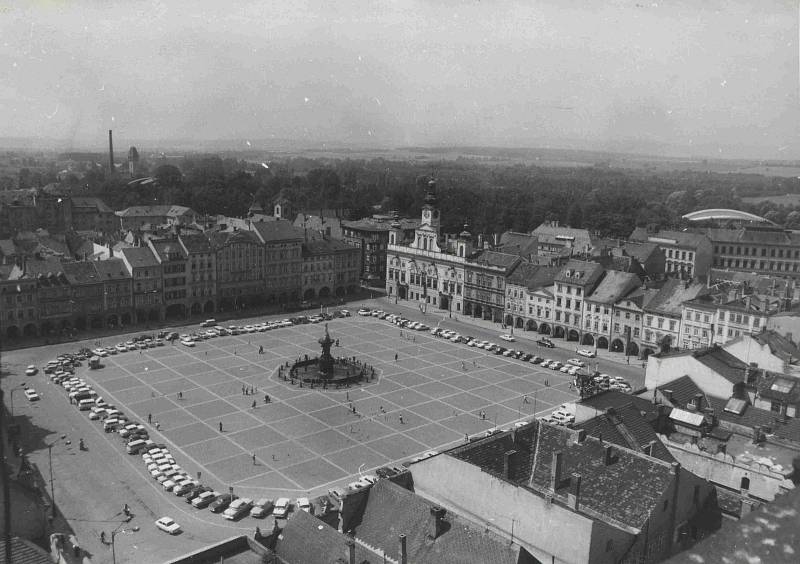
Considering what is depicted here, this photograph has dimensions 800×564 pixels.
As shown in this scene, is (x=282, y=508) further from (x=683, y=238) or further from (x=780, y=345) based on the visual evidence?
(x=683, y=238)

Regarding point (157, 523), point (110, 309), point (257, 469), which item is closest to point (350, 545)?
point (157, 523)

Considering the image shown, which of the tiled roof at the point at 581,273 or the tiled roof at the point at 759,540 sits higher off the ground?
the tiled roof at the point at 759,540

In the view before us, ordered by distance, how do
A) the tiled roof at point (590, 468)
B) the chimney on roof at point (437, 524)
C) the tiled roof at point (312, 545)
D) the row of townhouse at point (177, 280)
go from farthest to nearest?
the row of townhouse at point (177, 280) → the tiled roof at point (590, 468) → the chimney on roof at point (437, 524) → the tiled roof at point (312, 545)

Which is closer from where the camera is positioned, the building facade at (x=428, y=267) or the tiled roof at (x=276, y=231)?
the building facade at (x=428, y=267)

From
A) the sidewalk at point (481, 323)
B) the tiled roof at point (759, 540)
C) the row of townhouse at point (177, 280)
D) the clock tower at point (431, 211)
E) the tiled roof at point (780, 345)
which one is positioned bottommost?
the sidewalk at point (481, 323)

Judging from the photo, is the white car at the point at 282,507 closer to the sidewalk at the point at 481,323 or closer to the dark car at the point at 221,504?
the dark car at the point at 221,504

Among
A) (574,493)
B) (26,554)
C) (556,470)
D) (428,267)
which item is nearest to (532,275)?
(428,267)

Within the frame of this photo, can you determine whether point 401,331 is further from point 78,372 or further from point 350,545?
point 350,545

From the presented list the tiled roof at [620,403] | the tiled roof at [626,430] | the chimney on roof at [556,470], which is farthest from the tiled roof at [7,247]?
the chimney on roof at [556,470]
